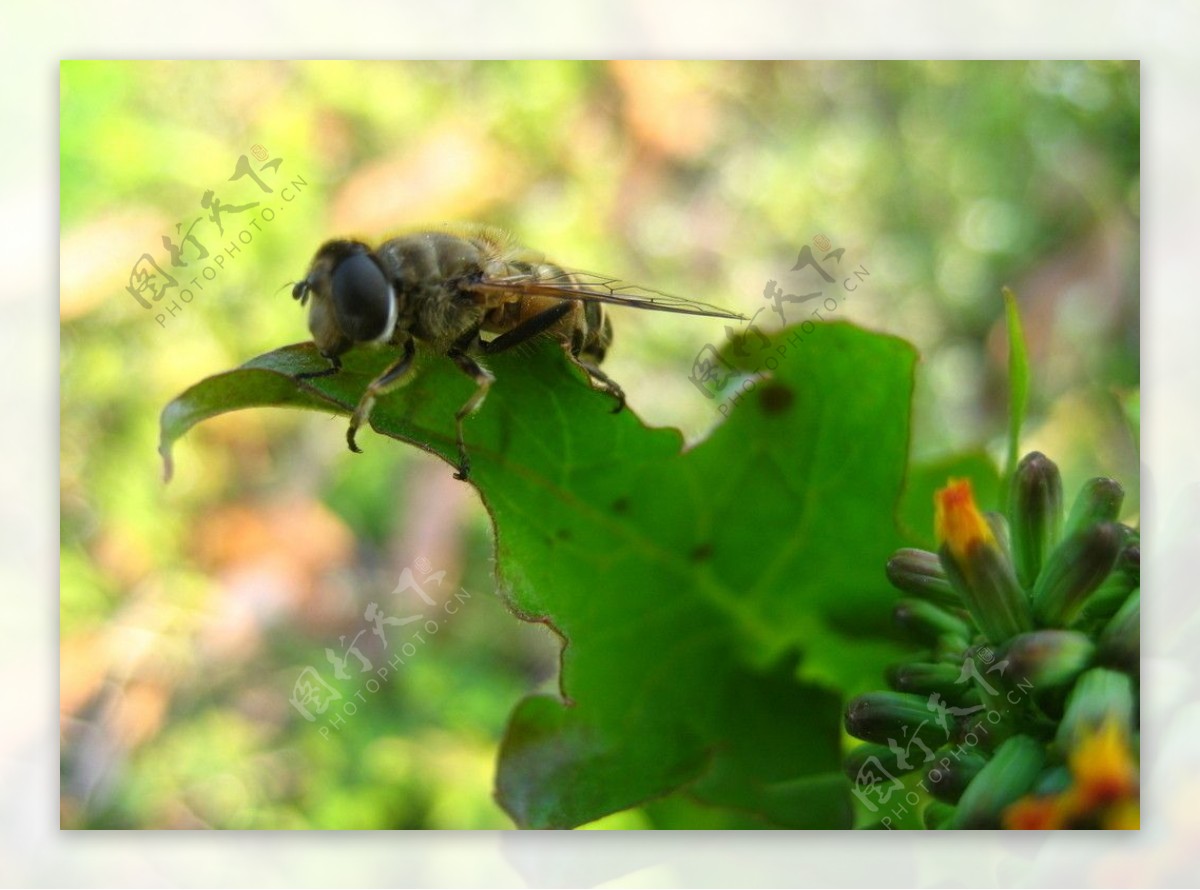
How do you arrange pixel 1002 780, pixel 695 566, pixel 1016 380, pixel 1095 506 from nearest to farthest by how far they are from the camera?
pixel 1002 780 < pixel 1095 506 < pixel 1016 380 < pixel 695 566

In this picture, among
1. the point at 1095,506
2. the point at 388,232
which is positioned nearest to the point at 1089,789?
the point at 1095,506

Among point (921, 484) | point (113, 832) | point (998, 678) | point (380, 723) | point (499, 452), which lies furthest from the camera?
point (380, 723)

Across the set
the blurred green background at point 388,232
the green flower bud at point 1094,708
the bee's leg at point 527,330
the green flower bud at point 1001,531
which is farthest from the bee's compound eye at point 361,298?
the green flower bud at point 1094,708

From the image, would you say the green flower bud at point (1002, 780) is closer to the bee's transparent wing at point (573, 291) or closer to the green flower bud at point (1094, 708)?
the green flower bud at point (1094, 708)

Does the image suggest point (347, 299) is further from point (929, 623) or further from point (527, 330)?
point (929, 623)

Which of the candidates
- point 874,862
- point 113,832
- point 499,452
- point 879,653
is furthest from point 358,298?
point 874,862

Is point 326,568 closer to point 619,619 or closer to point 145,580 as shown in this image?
point 145,580

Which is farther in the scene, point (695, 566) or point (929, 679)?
point (695, 566)

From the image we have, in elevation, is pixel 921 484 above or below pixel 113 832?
above
